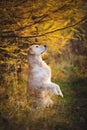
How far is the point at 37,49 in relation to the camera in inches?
131

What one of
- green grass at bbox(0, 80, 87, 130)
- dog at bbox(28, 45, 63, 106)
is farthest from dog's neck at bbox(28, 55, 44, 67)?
green grass at bbox(0, 80, 87, 130)

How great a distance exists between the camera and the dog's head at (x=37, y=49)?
3.32 metres

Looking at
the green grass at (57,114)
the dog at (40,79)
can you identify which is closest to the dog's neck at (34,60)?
the dog at (40,79)

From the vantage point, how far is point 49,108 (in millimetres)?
3316

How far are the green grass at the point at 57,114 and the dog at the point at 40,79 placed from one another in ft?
0.28

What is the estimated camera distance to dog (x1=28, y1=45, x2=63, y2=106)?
327 centimetres

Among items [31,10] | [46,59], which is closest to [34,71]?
[46,59]

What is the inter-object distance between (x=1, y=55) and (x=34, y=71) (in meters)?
0.38

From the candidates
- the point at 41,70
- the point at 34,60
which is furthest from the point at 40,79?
the point at 34,60

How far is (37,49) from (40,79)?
0.29 metres

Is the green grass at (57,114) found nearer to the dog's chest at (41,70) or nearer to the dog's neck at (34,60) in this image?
the dog's chest at (41,70)

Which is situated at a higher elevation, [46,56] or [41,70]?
[46,56]

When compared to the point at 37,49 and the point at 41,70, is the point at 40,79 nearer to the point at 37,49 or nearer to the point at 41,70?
the point at 41,70

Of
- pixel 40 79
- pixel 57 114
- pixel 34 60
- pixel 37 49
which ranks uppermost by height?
pixel 37 49
